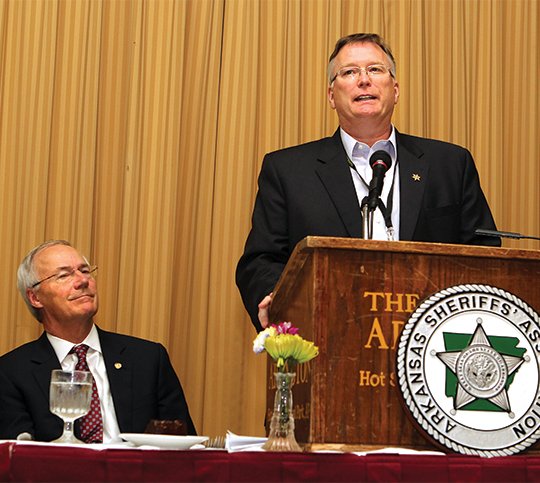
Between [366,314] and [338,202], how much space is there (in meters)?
0.89

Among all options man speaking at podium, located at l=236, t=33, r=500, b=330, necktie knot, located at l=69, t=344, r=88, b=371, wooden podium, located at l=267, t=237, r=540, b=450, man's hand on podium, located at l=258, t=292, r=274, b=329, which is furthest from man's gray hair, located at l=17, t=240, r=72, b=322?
wooden podium, located at l=267, t=237, r=540, b=450

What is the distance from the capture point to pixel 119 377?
3260 mm

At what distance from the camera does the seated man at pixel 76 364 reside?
10.1ft

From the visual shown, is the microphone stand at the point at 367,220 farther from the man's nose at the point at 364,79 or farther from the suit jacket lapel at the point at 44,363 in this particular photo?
the suit jacket lapel at the point at 44,363

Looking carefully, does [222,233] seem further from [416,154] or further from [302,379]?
[302,379]

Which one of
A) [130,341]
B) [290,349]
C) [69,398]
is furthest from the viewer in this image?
[130,341]

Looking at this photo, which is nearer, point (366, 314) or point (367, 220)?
point (366, 314)

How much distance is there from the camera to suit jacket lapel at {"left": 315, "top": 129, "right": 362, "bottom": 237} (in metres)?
2.72

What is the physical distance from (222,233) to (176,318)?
38 centimetres

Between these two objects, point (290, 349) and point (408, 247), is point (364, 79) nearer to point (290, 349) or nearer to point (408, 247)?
point (408, 247)

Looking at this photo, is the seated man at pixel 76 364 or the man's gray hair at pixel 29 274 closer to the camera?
the seated man at pixel 76 364

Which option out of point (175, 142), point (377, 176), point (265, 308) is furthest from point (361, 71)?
point (175, 142)

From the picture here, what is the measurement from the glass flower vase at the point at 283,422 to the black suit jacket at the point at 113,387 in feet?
4.45

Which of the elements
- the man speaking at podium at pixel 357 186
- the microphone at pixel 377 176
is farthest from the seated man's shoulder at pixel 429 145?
the microphone at pixel 377 176
